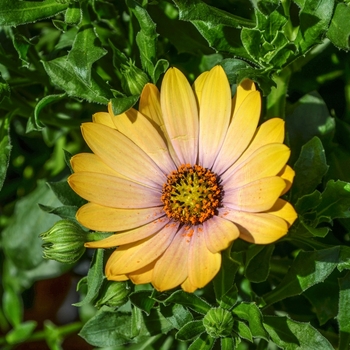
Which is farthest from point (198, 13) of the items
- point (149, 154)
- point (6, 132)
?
point (6, 132)

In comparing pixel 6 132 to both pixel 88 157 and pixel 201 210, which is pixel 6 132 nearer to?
pixel 88 157

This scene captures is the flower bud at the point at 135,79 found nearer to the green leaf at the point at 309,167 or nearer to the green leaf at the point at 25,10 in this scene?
the green leaf at the point at 25,10

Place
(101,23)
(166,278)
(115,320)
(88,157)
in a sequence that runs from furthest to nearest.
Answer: (101,23) → (115,320) → (88,157) → (166,278)

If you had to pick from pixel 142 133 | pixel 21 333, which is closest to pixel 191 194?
pixel 142 133

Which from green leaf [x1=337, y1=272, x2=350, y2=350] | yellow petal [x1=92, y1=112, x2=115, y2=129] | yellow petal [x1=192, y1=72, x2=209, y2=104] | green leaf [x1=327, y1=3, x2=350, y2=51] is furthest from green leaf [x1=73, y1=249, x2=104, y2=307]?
green leaf [x1=327, y1=3, x2=350, y2=51]

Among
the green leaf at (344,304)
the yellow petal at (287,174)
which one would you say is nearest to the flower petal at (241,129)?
the yellow petal at (287,174)
